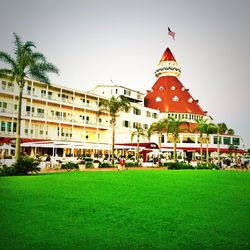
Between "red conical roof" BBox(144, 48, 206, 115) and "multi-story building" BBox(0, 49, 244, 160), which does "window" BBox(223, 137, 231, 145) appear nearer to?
"multi-story building" BBox(0, 49, 244, 160)

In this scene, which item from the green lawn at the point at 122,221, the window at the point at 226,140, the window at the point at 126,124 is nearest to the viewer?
the green lawn at the point at 122,221

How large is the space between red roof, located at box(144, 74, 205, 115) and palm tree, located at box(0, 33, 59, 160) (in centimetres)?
4643

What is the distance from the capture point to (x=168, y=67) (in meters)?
77.2

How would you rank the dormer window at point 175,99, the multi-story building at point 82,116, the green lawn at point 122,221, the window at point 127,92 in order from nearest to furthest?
the green lawn at point 122,221, the multi-story building at point 82,116, the window at point 127,92, the dormer window at point 175,99

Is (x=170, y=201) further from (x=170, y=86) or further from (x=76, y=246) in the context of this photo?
(x=170, y=86)

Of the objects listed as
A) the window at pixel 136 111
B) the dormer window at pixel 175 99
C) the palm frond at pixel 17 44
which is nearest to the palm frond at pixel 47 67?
the palm frond at pixel 17 44

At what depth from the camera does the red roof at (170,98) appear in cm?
6788

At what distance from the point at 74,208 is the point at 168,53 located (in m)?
75.3

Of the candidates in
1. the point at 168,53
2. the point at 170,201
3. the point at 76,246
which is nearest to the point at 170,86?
the point at 168,53

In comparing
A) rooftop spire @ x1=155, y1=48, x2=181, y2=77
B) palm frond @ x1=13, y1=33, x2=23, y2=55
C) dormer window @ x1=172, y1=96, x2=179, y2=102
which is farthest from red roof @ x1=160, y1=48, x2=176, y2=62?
palm frond @ x1=13, y1=33, x2=23, y2=55

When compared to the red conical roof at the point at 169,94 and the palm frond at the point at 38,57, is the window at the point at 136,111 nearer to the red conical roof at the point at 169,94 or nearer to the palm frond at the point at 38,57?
the red conical roof at the point at 169,94

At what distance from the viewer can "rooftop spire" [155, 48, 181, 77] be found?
7699cm

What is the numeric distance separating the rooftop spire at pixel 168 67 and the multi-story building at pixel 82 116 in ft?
9.21

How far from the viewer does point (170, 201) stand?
989cm
